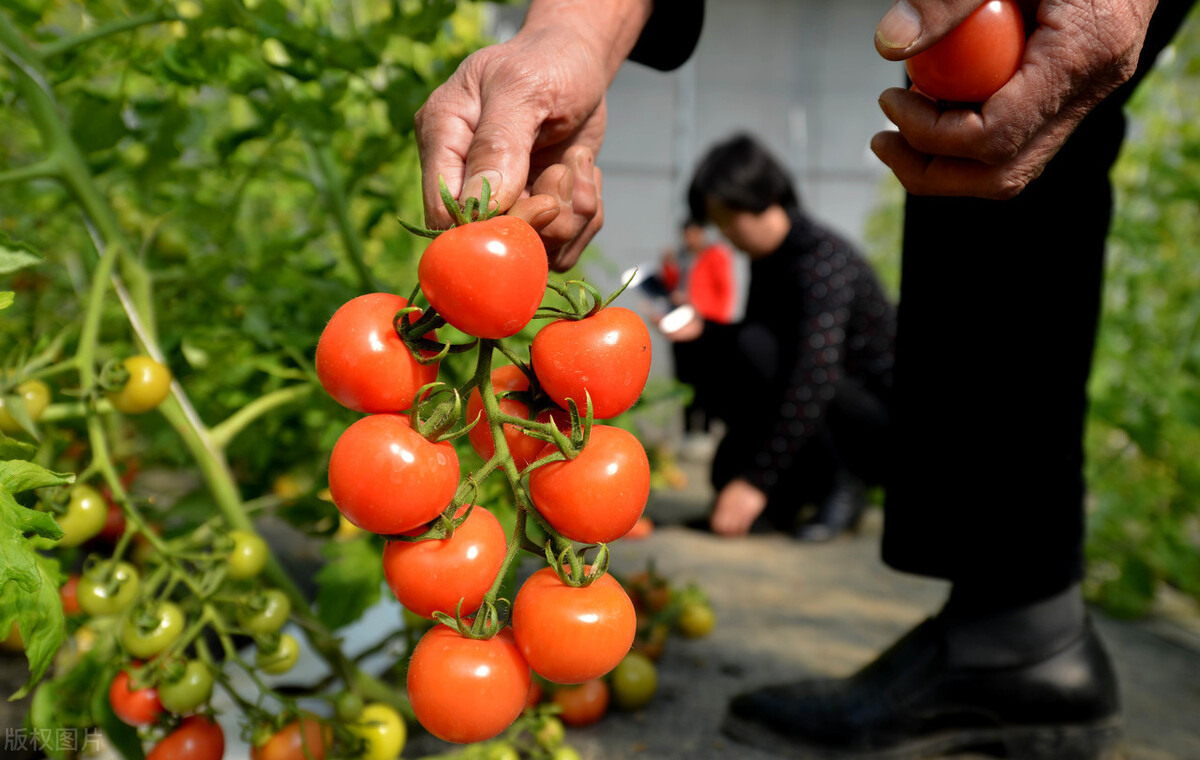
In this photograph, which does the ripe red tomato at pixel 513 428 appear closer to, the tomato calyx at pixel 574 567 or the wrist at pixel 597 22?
the tomato calyx at pixel 574 567

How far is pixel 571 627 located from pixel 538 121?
1.49 ft

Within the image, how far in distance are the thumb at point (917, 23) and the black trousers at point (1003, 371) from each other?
45cm

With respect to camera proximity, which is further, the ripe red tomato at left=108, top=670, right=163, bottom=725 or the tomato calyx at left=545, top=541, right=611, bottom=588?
the ripe red tomato at left=108, top=670, right=163, bottom=725

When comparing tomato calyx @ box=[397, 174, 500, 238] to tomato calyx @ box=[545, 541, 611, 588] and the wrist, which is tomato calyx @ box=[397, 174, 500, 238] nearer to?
tomato calyx @ box=[545, 541, 611, 588]

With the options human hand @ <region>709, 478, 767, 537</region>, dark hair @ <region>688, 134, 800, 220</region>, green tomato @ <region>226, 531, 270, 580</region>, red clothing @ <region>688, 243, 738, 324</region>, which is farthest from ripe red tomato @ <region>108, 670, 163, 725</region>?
red clothing @ <region>688, 243, 738, 324</region>

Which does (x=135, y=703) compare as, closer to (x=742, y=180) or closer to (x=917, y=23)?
(x=917, y=23)

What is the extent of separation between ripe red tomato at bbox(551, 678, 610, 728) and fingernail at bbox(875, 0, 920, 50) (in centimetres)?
97

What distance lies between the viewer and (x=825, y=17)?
6.34 metres

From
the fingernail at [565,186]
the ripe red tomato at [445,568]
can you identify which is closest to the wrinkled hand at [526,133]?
the fingernail at [565,186]


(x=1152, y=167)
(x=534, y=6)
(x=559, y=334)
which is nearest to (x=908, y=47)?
(x=559, y=334)

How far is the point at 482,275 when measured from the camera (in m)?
0.47

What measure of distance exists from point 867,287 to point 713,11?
4.45 meters

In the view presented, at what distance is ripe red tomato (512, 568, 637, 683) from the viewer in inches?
19.9

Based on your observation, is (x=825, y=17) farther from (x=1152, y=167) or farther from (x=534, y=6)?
(x=534, y=6)
